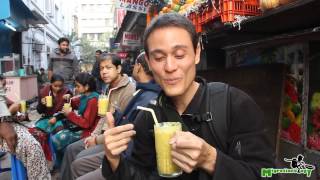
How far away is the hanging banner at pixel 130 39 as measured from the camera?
51.9 feet

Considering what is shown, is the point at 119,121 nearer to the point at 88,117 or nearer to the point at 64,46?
the point at 88,117

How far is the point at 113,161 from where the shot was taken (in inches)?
71.3

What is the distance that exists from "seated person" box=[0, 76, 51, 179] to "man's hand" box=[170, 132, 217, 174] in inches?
102

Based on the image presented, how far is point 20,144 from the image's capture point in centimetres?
394

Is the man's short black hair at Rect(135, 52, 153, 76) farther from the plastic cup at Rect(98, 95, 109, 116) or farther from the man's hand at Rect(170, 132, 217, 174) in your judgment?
the man's hand at Rect(170, 132, 217, 174)

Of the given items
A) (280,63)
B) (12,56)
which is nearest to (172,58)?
(280,63)

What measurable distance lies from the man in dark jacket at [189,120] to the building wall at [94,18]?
295 ft

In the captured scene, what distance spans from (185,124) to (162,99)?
0.20 metres

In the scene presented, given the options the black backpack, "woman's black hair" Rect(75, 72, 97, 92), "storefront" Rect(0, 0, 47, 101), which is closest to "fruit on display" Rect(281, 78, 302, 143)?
the black backpack

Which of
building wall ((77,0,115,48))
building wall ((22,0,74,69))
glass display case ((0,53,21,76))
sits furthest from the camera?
building wall ((77,0,115,48))

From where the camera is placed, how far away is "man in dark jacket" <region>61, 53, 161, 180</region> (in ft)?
10.6

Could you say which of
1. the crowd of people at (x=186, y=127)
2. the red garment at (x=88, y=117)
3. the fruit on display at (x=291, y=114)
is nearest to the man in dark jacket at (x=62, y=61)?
the red garment at (x=88, y=117)

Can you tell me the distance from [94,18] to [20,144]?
298ft

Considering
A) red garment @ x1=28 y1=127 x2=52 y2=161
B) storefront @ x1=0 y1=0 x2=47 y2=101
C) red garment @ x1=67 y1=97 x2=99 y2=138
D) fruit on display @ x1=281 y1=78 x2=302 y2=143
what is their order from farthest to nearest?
storefront @ x1=0 y1=0 x2=47 y2=101, red garment @ x1=28 y1=127 x2=52 y2=161, red garment @ x1=67 y1=97 x2=99 y2=138, fruit on display @ x1=281 y1=78 x2=302 y2=143
